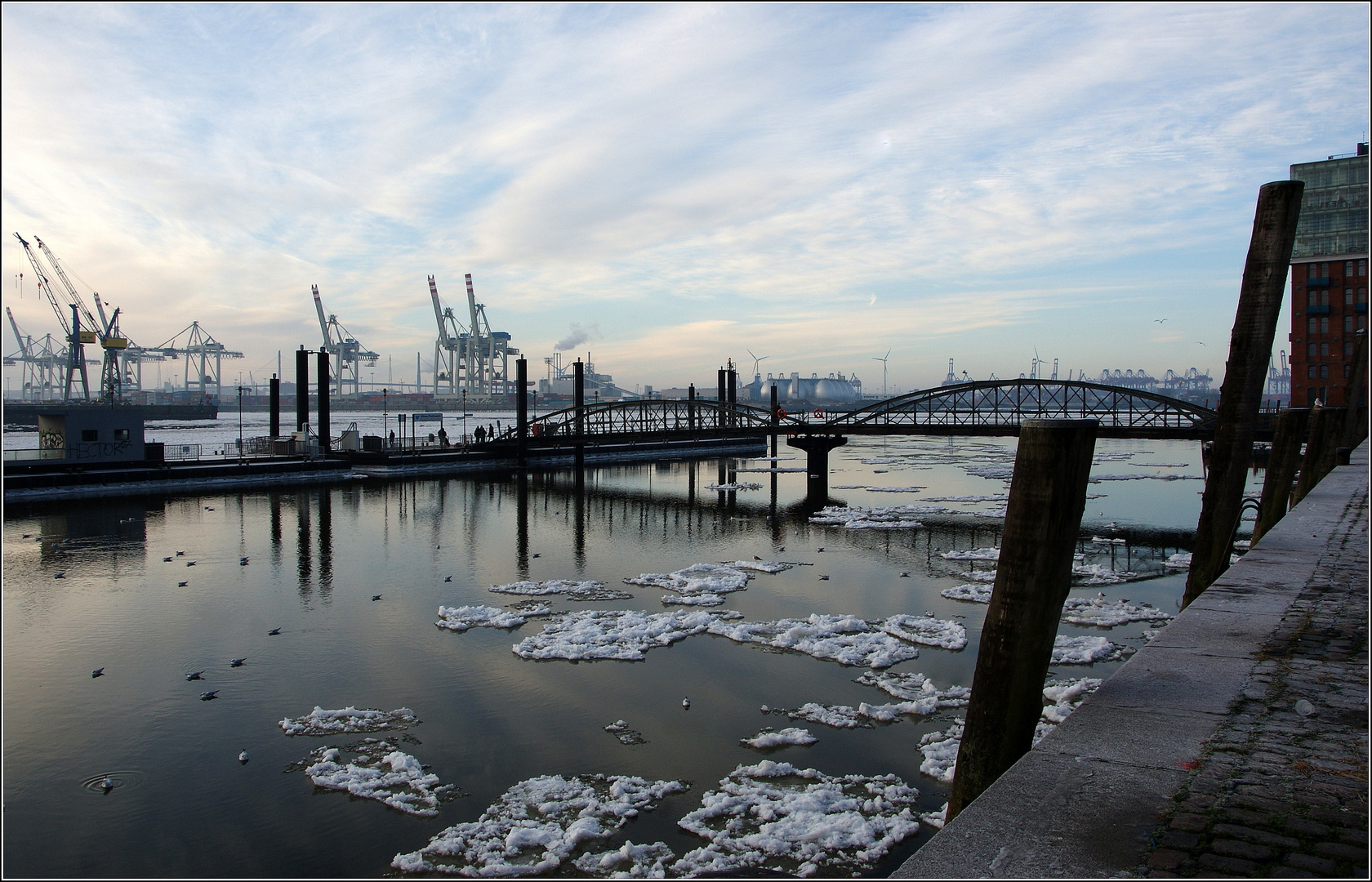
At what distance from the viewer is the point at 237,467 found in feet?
159

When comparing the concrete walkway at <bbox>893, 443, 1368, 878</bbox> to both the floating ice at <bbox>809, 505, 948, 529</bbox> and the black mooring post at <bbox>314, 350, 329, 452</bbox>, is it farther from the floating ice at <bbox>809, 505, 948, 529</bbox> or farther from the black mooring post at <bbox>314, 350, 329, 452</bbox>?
the black mooring post at <bbox>314, 350, 329, 452</bbox>

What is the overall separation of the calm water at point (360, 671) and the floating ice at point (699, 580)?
2.19 feet

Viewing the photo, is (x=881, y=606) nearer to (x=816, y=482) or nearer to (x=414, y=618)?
(x=414, y=618)

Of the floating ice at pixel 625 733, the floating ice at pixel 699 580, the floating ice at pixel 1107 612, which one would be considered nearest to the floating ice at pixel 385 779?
the floating ice at pixel 625 733

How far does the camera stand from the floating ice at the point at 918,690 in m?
13.5

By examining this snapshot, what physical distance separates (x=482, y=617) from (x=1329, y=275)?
91.2 metres

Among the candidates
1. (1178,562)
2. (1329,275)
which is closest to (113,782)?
(1178,562)

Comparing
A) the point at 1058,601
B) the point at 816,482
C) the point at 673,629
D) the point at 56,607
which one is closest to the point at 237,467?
the point at 56,607

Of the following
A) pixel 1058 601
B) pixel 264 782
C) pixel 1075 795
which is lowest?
pixel 264 782

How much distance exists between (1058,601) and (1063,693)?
7302mm

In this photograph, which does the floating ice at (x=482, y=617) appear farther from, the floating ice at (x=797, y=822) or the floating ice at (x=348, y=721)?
the floating ice at (x=797, y=822)

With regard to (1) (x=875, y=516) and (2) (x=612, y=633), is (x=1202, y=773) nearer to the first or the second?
(2) (x=612, y=633)

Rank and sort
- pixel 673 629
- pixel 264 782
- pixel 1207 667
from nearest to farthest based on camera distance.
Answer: pixel 1207 667 → pixel 264 782 → pixel 673 629

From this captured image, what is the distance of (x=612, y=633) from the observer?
17.7 metres
